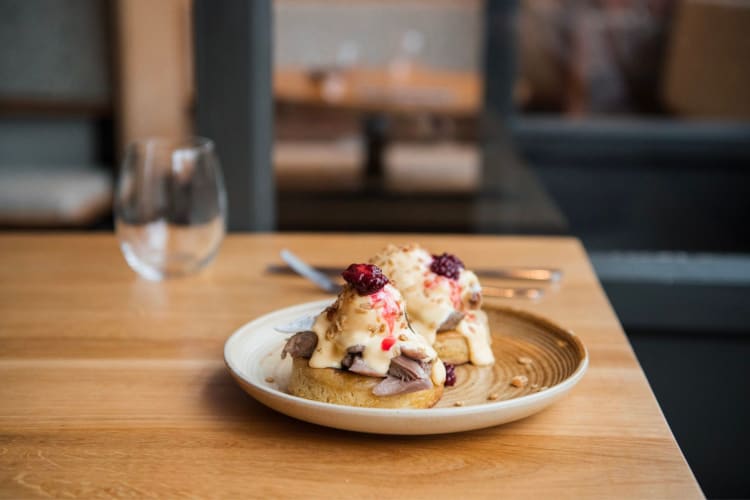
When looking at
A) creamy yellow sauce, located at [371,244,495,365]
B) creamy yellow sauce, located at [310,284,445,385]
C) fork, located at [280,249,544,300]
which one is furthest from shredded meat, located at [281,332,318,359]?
fork, located at [280,249,544,300]

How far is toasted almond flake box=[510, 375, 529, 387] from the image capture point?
78 centimetres

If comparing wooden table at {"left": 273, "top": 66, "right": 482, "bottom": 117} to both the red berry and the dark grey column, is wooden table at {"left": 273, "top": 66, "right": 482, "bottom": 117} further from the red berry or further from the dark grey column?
the red berry

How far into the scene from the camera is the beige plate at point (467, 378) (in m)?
0.65

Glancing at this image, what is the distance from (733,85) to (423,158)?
0.88 m

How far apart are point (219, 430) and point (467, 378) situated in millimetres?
228

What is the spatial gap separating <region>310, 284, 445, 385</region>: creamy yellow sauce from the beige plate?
0.05 m

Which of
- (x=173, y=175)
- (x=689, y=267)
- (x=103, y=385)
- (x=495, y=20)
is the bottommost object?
(x=689, y=267)

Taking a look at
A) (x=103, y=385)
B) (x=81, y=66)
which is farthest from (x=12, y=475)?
(x=81, y=66)

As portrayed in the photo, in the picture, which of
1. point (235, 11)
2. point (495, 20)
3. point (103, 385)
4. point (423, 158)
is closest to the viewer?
point (103, 385)

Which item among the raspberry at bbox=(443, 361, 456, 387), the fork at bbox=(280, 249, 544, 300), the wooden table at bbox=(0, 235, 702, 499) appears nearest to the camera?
the wooden table at bbox=(0, 235, 702, 499)

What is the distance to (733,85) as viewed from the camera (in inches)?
84.8

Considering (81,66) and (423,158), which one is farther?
(81,66)

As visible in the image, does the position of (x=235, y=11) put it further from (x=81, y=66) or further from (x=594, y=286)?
(x=81, y=66)

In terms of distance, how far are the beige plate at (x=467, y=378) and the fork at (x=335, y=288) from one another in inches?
5.9
